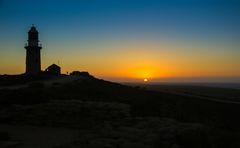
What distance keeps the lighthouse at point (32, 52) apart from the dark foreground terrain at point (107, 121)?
20.7m

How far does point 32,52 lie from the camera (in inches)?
2135

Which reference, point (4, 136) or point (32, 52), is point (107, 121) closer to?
point (4, 136)

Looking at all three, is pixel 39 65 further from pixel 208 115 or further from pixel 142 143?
pixel 142 143

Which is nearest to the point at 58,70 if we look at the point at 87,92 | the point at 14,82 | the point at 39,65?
the point at 39,65

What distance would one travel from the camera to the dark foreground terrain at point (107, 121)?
19359mm

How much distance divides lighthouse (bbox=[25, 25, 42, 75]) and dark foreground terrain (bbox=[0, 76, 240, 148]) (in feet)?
67.8

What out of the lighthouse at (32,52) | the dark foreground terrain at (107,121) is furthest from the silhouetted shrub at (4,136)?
the lighthouse at (32,52)

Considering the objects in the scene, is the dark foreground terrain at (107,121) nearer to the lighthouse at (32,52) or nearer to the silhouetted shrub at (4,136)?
the silhouetted shrub at (4,136)

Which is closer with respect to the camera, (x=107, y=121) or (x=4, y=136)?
(x=4, y=136)

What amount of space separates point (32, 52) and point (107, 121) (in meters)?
33.0

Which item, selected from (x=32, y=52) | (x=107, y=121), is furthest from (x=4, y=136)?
(x=32, y=52)

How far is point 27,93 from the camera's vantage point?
2991 cm

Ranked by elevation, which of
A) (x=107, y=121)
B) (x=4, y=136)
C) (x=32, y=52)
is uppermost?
(x=32, y=52)

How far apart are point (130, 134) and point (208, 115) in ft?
34.8
